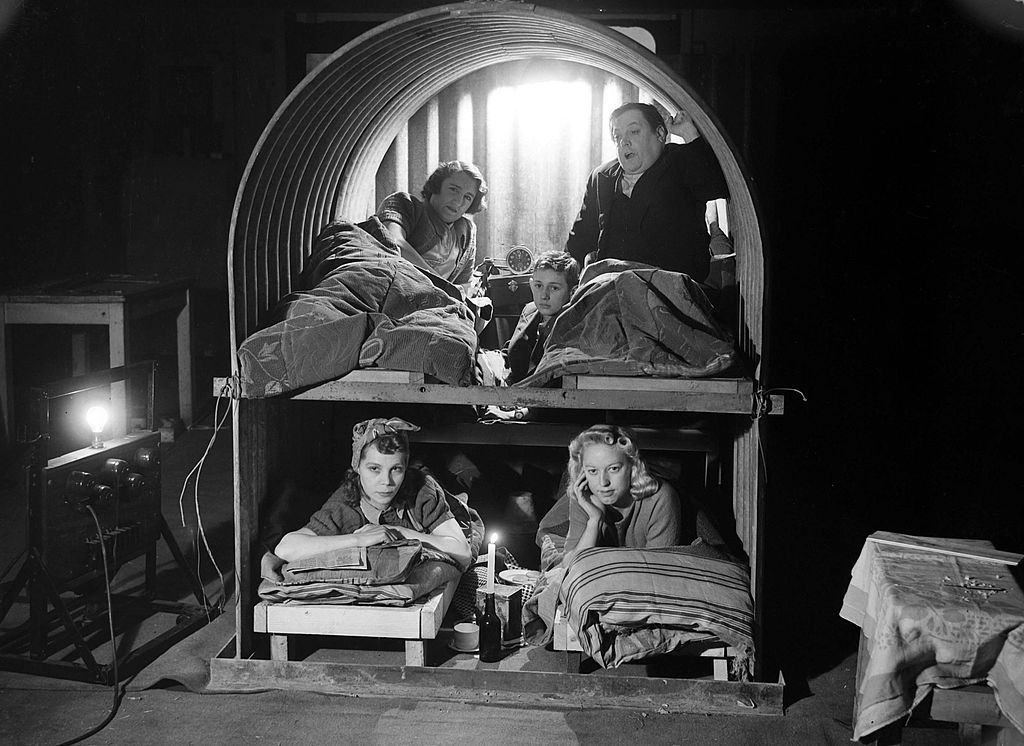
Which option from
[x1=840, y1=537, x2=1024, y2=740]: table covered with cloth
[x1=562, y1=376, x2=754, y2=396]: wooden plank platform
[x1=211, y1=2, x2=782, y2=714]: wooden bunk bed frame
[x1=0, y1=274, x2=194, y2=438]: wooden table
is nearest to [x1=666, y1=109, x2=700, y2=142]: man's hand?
[x1=211, y1=2, x2=782, y2=714]: wooden bunk bed frame

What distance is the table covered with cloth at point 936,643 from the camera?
4.04 metres

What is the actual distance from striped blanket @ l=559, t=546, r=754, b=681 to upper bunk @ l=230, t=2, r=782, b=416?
77cm

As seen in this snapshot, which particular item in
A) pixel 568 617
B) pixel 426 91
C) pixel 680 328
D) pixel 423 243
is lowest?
pixel 568 617

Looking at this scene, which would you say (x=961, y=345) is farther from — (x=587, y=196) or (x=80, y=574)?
(x=80, y=574)

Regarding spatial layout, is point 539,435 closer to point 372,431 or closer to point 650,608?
point 372,431

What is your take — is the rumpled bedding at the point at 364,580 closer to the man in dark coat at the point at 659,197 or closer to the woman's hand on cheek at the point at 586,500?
the woman's hand on cheek at the point at 586,500

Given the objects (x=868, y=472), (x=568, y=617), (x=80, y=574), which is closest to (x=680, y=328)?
(x=568, y=617)

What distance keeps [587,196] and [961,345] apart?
14.3ft

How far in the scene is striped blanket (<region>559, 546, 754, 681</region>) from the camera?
15.9ft

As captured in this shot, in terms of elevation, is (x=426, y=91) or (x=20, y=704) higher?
(x=426, y=91)

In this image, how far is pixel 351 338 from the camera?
5.14m

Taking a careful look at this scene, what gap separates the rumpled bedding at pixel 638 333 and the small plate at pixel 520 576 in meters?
1.24

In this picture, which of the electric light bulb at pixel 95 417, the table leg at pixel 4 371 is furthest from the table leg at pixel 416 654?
the table leg at pixel 4 371

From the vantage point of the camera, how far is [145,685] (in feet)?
17.2
